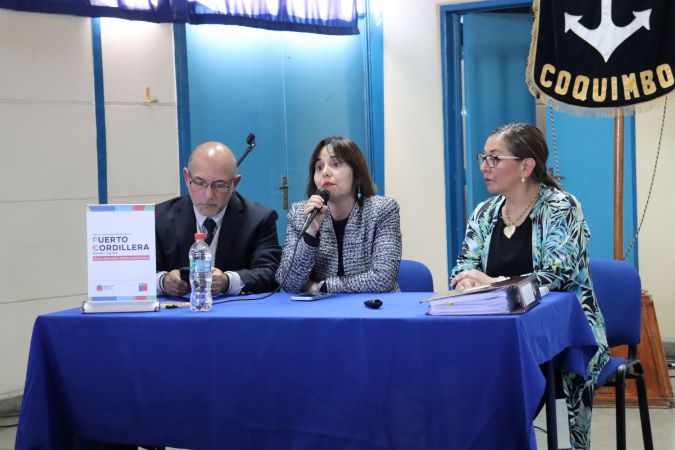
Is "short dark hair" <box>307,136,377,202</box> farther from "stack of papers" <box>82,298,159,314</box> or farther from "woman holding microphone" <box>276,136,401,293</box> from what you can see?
"stack of papers" <box>82,298,159,314</box>

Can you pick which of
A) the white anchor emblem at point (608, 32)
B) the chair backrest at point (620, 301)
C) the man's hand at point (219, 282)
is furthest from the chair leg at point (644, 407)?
the white anchor emblem at point (608, 32)

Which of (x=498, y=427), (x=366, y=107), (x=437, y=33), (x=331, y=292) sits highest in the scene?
(x=437, y=33)

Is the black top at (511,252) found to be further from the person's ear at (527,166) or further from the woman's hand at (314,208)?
the woman's hand at (314,208)

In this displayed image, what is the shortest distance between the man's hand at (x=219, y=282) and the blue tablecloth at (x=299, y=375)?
23 cm

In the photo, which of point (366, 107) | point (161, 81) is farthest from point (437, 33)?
point (161, 81)

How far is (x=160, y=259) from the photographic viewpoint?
3127mm

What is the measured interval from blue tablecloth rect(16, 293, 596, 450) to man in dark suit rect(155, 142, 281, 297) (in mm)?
478

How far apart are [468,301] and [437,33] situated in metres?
3.49

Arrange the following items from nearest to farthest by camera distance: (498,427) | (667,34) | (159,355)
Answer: (498,427) → (159,355) → (667,34)


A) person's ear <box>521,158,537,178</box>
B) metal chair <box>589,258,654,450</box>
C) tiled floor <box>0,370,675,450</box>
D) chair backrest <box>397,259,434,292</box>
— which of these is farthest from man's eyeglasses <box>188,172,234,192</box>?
tiled floor <box>0,370,675,450</box>

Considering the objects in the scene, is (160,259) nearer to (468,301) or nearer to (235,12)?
(468,301)

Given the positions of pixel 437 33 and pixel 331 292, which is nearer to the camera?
pixel 331 292

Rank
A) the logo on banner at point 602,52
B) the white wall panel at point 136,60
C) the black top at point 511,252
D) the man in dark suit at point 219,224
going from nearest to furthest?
the black top at point 511,252 < the man in dark suit at point 219,224 < the logo on banner at point 602,52 < the white wall panel at point 136,60

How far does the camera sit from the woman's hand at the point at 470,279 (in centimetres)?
261
